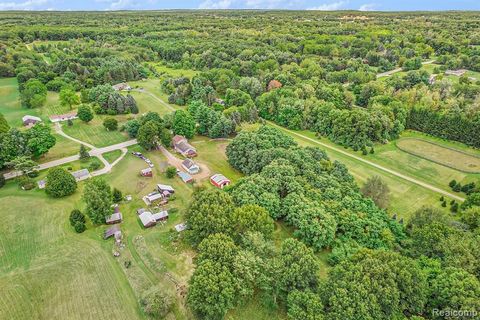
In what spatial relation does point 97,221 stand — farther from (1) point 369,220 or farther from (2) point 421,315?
(2) point 421,315

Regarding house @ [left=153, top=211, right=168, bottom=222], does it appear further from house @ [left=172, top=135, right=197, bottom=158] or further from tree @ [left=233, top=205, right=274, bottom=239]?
house @ [left=172, top=135, right=197, bottom=158]

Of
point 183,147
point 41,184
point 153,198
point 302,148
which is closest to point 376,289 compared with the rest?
point 302,148

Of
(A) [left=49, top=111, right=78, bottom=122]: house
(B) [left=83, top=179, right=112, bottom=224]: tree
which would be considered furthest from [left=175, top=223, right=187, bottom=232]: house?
(A) [left=49, top=111, right=78, bottom=122]: house

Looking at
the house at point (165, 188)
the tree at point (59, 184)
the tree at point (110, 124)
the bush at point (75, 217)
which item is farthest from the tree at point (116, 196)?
the tree at point (110, 124)

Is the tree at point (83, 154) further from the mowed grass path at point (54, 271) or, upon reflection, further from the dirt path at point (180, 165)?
the mowed grass path at point (54, 271)

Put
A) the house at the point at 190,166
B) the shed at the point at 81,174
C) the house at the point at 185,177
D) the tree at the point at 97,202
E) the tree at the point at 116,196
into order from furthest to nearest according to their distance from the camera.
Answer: the house at the point at 190,166
the house at the point at 185,177
the shed at the point at 81,174
the tree at the point at 116,196
the tree at the point at 97,202

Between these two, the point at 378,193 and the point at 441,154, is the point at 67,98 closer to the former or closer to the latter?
the point at 378,193
